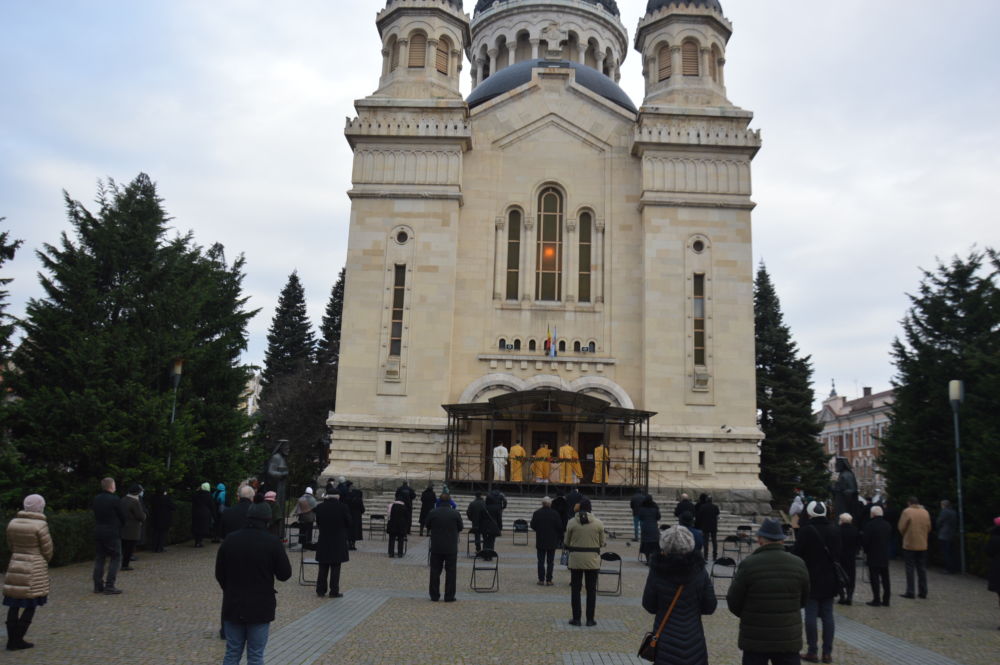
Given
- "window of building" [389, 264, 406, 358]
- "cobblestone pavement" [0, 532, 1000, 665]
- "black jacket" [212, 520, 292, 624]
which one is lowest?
"cobblestone pavement" [0, 532, 1000, 665]

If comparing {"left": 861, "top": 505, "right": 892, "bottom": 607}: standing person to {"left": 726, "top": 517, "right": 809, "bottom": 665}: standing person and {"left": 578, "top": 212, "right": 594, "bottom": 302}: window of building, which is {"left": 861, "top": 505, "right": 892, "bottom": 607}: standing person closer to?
{"left": 726, "top": 517, "right": 809, "bottom": 665}: standing person

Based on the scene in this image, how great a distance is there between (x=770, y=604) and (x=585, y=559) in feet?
15.9

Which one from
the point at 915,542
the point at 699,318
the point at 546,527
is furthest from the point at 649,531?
the point at 699,318


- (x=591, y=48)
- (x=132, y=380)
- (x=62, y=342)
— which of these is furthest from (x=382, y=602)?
(x=591, y=48)

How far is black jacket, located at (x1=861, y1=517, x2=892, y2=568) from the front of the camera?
45.9ft

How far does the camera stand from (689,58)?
3431 centimetres

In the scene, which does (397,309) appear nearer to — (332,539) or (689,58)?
(689,58)

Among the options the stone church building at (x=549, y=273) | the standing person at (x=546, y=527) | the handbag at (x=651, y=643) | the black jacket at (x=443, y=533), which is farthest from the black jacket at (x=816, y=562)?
the stone church building at (x=549, y=273)

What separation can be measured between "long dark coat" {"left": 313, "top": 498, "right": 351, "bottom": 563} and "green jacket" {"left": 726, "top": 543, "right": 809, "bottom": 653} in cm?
759

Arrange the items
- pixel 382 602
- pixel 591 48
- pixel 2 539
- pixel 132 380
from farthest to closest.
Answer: pixel 591 48 → pixel 132 380 → pixel 2 539 → pixel 382 602

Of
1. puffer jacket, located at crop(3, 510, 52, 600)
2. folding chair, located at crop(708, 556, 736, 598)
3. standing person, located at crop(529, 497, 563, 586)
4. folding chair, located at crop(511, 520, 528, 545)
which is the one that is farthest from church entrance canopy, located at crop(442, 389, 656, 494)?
puffer jacket, located at crop(3, 510, 52, 600)

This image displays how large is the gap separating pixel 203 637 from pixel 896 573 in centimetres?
1603

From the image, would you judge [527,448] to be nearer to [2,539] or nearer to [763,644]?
[2,539]

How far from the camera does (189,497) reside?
71.7 ft
